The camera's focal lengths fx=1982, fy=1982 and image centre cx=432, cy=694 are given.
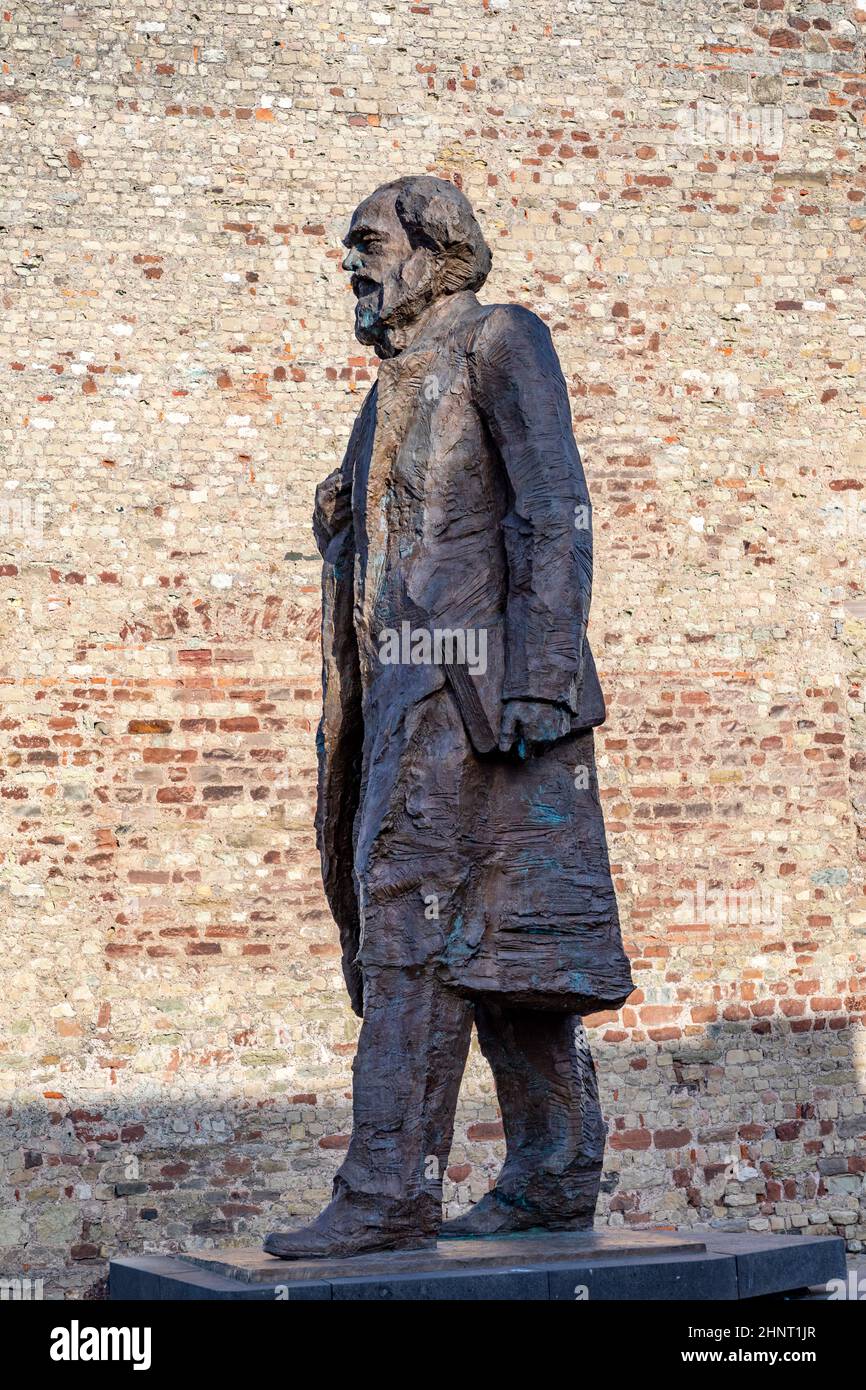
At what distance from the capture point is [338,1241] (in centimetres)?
432

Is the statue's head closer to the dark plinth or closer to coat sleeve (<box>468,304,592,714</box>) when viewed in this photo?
coat sleeve (<box>468,304,592,714</box>)

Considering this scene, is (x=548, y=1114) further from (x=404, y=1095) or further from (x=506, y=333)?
(x=506, y=333)

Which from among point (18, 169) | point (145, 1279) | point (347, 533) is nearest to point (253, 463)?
point (18, 169)

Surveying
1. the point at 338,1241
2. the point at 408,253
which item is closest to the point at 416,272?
the point at 408,253

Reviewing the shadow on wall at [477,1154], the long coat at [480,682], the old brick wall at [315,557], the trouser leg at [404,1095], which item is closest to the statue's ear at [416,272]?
the long coat at [480,682]

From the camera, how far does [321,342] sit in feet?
33.3

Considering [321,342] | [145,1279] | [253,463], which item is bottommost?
[145,1279]

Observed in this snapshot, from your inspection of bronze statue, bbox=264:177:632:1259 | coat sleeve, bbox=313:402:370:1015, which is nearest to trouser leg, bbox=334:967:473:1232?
bronze statue, bbox=264:177:632:1259

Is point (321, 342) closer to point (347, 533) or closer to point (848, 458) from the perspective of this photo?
point (848, 458)

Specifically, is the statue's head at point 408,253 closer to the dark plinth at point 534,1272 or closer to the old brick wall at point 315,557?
the dark plinth at point 534,1272

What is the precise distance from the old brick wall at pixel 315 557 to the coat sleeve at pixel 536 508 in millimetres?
5239

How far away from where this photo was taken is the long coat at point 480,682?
4574mm

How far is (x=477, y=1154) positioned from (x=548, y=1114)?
5128 millimetres

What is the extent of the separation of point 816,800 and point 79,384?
4362 millimetres
